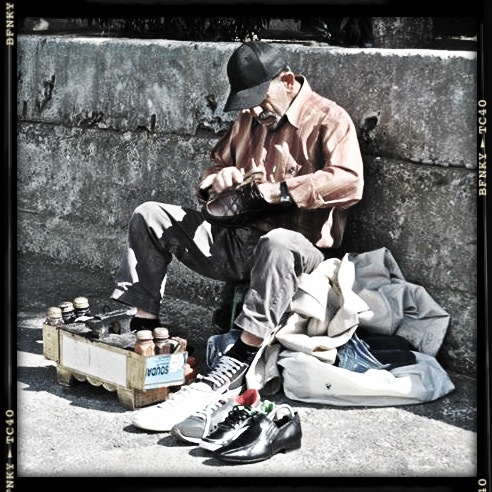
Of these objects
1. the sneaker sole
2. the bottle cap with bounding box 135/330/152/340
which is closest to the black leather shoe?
the bottle cap with bounding box 135/330/152/340

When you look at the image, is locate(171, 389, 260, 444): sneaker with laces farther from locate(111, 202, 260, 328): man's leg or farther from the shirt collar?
the shirt collar

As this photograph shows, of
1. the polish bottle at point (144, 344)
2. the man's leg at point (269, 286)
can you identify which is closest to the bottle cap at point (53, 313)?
the polish bottle at point (144, 344)

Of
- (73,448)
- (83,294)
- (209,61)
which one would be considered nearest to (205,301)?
(83,294)

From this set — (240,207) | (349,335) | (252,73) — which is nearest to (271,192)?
(240,207)

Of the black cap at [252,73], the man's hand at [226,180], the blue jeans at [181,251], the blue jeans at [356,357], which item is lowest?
the blue jeans at [356,357]

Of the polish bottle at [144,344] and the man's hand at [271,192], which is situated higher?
the man's hand at [271,192]

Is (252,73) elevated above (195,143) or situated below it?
above

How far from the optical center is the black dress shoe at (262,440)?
455cm

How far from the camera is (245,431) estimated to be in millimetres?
4605

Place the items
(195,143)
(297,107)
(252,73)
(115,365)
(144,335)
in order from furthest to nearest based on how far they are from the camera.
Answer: (195,143)
(297,107)
(252,73)
(115,365)
(144,335)

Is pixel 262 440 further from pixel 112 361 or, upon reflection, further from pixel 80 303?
pixel 80 303

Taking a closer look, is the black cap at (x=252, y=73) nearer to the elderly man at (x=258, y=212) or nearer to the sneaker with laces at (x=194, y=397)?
the elderly man at (x=258, y=212)

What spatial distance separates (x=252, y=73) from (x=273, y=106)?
0.19m

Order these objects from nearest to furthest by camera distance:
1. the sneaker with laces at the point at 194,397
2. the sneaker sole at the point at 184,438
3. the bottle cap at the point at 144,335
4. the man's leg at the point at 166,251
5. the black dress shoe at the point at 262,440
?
the black dress shoe at the point at 262,440 → the sneaker sole at the point at 184,438 → the sneaker with laces at the point at 194,397 → the bottle cap at the point at 144,335 → the man's leg at the point at 166,251
